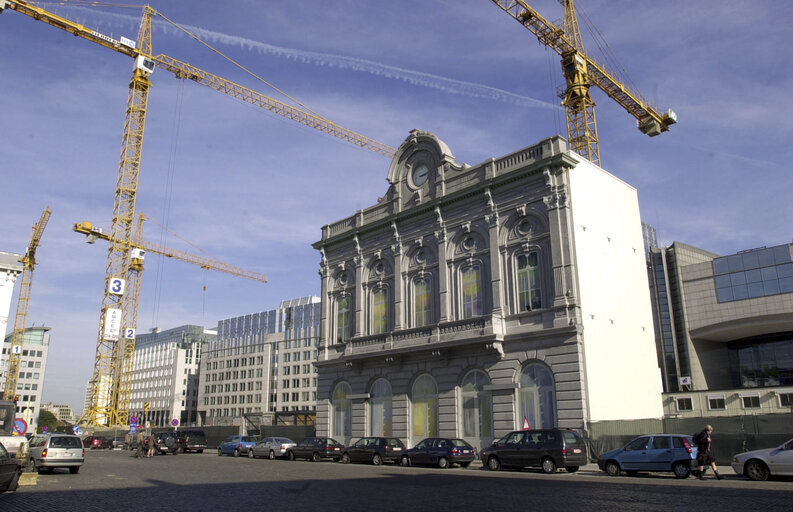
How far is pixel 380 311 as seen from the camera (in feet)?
130

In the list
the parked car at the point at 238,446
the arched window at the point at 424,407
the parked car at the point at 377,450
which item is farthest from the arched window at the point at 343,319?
the parked car at the point at 377,450

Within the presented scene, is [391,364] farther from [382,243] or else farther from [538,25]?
[538,25]

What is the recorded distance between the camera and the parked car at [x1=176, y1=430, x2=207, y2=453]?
1832 inches

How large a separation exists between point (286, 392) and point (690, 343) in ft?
269

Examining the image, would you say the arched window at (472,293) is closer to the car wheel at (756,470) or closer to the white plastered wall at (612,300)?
the white plastered wall at (612,300)

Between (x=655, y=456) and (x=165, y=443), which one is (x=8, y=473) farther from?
(x=165, y=443)

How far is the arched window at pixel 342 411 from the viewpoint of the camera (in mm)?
39938

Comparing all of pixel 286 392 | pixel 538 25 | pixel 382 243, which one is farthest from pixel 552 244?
pixel 286 392

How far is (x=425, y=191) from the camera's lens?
38.6 meters

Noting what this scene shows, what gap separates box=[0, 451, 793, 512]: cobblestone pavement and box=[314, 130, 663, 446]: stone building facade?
734 centimetres

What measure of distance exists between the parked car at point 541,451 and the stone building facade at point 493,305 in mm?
4152

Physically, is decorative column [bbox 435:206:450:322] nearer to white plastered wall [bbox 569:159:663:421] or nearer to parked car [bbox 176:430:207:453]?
white plastered wall [bbox 569:159:663:421]

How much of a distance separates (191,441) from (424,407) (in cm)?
2117

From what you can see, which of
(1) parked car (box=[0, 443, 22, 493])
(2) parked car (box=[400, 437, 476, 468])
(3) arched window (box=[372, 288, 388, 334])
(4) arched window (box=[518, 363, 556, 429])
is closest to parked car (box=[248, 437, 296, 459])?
(3) arched window (box=[372, 288, 388, 334])
